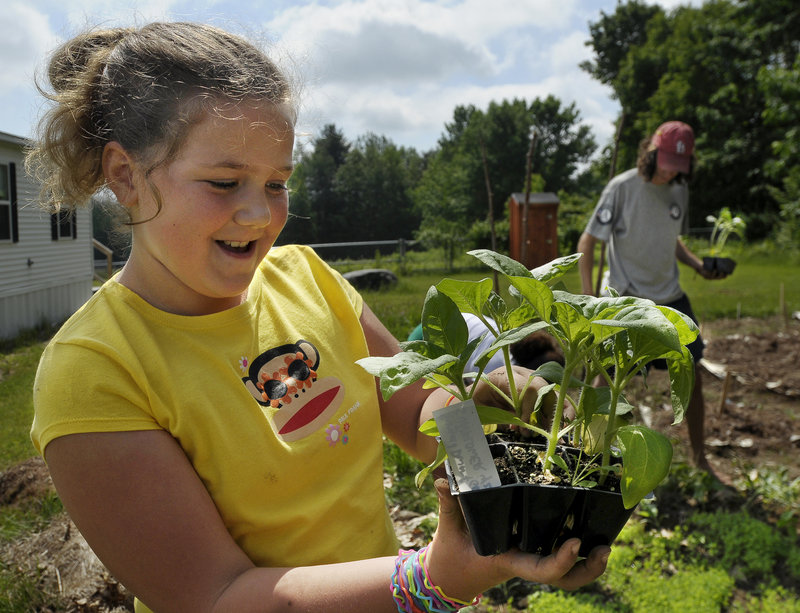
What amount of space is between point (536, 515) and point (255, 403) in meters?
0.51

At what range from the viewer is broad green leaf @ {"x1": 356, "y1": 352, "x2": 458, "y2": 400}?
78 centimetres

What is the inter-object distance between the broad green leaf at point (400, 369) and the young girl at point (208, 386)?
0.71 ft

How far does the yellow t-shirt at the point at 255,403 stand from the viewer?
949 mm

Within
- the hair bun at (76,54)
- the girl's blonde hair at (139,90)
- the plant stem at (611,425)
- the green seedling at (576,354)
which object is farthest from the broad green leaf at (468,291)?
the hair bun at (76,54)

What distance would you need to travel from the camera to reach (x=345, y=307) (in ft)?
4.44

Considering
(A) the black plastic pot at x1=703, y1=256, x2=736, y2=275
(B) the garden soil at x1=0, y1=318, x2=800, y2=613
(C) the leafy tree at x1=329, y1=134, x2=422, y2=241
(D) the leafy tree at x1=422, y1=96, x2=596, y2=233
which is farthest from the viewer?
(D) the leafy tree at x1=422, y1=96, x2=596, y2=233

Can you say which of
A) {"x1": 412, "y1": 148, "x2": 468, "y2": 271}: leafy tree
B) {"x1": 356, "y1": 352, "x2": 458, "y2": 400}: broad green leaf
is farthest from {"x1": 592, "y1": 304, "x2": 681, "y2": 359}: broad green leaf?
{"x1": 412, "y1": 148, "x2": 468, "y2": 271}: leafy tree

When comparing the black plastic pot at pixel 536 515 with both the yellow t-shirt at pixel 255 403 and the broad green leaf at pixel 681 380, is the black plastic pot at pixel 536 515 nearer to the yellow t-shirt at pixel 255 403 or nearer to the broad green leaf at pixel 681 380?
the broad green leaf at pixel 681 380

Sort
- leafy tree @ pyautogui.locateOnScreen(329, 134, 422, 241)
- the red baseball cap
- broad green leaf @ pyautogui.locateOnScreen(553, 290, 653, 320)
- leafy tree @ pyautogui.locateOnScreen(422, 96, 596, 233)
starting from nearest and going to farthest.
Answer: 1. broad green leaf @ pyautogui.locateOnScreen(553, 290, 653, 320)
2. the red baseball cap
3. leafy tree @ pyautogui.locateOnScreen(329, 134, 422, 241)
4. leafy tree @ pyautogui.locateOnScreen(422, 96, 596, 233)

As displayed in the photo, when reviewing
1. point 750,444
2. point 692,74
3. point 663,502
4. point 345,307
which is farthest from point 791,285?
point 692,74

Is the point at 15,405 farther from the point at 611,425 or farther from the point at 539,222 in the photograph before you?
the point at 539,222

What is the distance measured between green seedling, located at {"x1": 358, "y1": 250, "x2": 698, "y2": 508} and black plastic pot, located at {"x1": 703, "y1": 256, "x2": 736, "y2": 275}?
125 inches

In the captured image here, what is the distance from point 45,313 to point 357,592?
203 centimetres

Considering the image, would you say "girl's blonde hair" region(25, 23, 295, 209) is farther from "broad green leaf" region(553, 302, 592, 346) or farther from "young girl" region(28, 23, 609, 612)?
"broad green leaf" region(553, 302, 592, 346)
